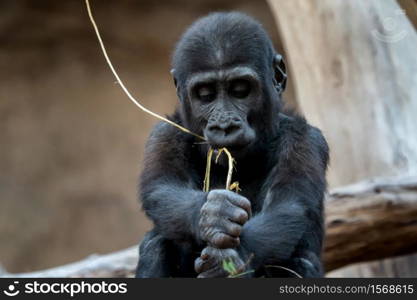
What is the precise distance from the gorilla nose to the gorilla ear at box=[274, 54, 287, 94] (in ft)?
1.95

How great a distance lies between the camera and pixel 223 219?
3.76m

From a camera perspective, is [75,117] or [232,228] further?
[75,117]

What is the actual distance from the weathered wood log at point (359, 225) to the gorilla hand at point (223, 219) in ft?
7.16

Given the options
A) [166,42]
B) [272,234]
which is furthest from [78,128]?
[272,234]

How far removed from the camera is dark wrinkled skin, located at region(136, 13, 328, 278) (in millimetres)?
3911

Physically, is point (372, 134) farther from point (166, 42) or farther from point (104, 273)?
point (166, 42)

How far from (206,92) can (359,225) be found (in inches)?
85.7

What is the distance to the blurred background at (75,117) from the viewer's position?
10758 millimetres

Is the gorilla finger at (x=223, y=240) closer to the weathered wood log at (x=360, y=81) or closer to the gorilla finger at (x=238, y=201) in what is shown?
the gorilla finger at (x=238, y=201)

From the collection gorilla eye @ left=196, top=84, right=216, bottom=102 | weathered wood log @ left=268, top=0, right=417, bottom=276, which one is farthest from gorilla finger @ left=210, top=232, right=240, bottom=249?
weathered wood log @ left=268, top=0, right=417, bottom=276

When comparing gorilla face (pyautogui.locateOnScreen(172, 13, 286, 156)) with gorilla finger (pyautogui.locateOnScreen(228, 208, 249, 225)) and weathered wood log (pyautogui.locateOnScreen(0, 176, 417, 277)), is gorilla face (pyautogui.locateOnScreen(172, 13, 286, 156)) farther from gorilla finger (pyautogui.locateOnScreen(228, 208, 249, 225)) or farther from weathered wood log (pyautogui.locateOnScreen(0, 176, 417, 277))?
weathered wood log (pyautogui.locateOnScreen(0, 176, 417, 277))

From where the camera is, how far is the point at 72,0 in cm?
1060

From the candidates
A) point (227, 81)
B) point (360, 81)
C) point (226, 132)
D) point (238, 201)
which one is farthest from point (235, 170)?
point (360, 81)

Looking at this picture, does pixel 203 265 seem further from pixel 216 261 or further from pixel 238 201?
pixel 238 201
